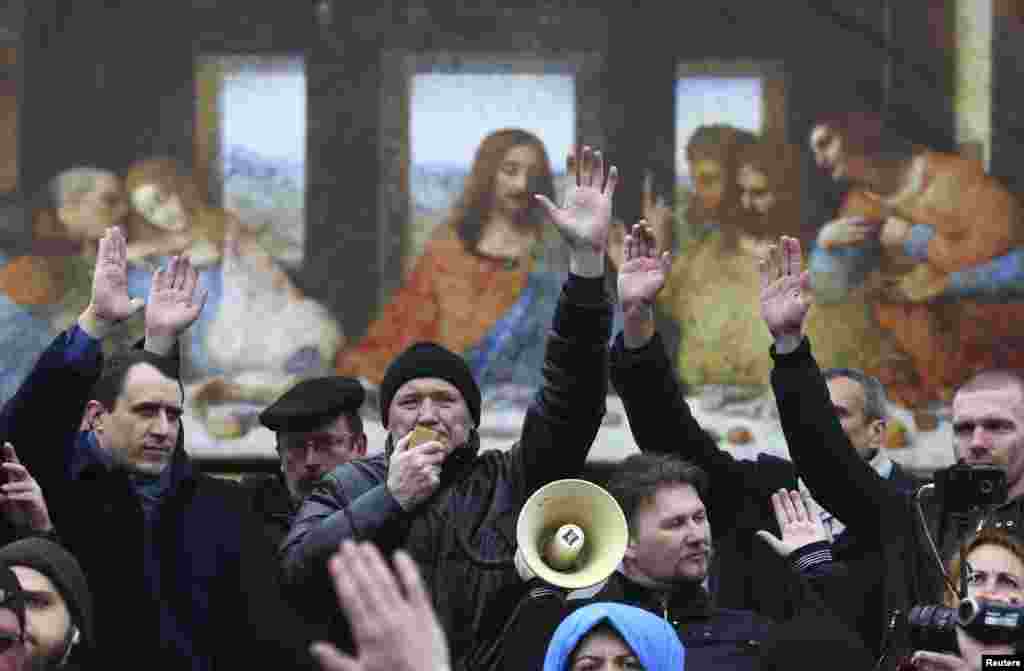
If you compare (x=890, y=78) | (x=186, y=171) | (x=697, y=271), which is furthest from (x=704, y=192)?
(x=186, y=171)

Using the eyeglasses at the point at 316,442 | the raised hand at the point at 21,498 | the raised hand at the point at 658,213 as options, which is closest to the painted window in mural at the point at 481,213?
the raised hand at the point at 658,213

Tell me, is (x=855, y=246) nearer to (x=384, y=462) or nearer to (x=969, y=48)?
(x=969, y=48)

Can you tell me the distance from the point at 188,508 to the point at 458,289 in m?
3.37

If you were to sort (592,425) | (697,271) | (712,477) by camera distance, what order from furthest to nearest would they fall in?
(697,271) → (712,477) → (592,425)

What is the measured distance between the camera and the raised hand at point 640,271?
6.28 meters

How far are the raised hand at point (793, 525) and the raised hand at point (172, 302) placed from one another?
182cm

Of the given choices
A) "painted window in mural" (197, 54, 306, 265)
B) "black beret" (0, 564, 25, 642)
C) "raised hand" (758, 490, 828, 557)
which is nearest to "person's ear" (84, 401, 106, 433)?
"black beret" (0, 564, 25, 642)

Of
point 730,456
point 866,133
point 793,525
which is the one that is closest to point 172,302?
point 730,456

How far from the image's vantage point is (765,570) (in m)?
6.89

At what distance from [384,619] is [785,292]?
10.7 ft

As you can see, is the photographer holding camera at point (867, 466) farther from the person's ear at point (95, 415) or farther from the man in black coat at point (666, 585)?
the person's ear at point (95, 415)

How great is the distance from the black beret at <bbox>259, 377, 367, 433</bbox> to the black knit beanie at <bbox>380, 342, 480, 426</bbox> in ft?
3.25

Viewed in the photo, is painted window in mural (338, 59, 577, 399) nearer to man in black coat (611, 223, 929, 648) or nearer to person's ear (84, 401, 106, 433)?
man in black coat (611, 223, 929, 648)

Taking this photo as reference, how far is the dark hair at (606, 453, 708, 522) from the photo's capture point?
5.99 m
